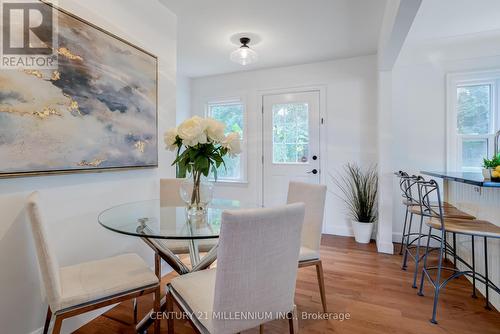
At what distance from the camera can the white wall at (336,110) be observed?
11.7 feet

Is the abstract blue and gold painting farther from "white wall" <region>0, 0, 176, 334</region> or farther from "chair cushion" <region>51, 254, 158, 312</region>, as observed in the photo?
"chair cushion" <region>51, 254, 158, 312</region>

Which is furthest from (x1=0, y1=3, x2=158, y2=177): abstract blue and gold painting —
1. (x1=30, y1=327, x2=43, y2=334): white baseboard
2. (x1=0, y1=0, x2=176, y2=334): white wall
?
(x1=30, y1=327, x2=43, y2=334): white baseboard

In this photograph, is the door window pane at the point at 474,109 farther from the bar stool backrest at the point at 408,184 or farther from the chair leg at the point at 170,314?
the chair leg at the point at 170,314

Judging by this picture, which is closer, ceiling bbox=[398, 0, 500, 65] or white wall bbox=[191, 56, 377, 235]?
ceiling bbox=[398, 0, 500, 65]

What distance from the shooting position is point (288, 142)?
3963mm

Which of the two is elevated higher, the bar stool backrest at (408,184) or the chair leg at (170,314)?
the bar stool backrest at (408,184)

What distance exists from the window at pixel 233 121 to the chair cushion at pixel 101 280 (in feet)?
9.22

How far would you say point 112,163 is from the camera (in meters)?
1.85

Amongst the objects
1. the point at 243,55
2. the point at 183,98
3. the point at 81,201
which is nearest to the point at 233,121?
the point at 183,98

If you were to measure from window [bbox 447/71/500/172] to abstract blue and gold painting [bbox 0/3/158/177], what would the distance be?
339 centimetres

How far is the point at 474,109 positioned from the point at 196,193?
3436mm

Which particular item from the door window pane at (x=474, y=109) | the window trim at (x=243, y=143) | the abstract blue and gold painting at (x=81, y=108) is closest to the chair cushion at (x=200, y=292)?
the abstract blue and gold painting at (x=81, y=108)

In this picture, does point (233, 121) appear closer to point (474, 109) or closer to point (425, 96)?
point (425, 96)

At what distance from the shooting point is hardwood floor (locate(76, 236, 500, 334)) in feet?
5.54
